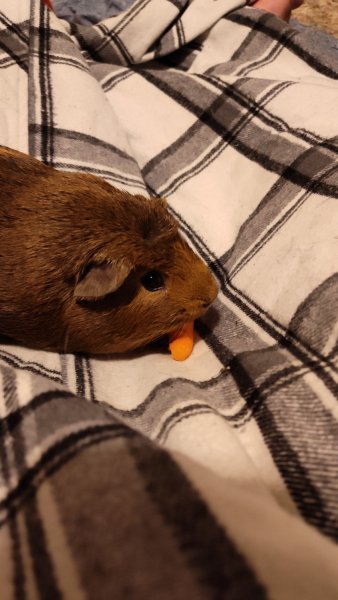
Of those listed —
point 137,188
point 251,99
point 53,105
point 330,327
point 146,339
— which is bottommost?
point 330,327

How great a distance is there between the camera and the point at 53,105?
4.35 ft

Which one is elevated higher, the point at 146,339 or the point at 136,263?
the point at 136,263

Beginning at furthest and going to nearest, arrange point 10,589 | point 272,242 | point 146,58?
point 146,58
point 272,242
point 10,589

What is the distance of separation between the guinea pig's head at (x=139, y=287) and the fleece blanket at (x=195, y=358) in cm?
7

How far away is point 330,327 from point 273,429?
208 mm

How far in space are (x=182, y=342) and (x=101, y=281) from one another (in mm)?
230

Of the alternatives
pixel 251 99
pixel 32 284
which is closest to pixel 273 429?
pixel 32 284

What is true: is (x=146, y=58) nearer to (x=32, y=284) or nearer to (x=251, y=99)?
(x=251, y=99)

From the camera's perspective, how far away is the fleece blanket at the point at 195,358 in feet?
1.61

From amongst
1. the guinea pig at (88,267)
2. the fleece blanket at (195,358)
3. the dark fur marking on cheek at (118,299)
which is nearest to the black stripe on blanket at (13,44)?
the fleece blanket at (195,358)

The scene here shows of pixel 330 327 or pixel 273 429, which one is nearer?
pixel 273 429

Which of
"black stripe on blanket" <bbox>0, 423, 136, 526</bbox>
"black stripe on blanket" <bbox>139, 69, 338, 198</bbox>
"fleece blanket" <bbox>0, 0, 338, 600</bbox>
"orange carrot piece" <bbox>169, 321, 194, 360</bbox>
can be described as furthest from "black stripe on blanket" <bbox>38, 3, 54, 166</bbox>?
"black stripe on blanket" <bbox>0, 423, 136, 526</bbox>

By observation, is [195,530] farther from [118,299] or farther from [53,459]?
[118,299]

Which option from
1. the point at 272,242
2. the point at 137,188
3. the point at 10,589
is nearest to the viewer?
the point at 10,589
